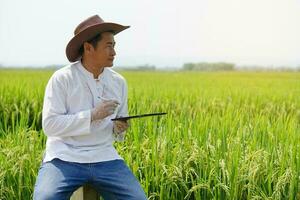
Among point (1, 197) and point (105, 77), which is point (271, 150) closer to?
point (105, 77)

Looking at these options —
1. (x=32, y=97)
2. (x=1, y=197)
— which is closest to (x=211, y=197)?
(x=1, y=197)

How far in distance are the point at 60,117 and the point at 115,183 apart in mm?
411

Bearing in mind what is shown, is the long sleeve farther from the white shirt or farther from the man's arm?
the man's arm

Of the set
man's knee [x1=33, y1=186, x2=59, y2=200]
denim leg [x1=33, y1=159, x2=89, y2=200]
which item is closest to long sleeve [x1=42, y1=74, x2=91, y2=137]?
denim leg [x1=33, y1=159, x2=89, y2=200]

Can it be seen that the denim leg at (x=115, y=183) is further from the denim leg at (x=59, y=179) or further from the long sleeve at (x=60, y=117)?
the long sleeve at (x=60, y=117)

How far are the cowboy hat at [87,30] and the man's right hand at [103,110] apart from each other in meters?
0.38

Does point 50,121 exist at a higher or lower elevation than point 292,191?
higher

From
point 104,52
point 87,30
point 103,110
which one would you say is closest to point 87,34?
point 87,30

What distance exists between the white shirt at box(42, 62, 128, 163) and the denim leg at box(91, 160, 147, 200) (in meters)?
0.06

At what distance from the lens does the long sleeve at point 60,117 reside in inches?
102

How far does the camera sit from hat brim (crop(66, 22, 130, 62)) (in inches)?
107

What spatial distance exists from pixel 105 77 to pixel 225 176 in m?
0.84

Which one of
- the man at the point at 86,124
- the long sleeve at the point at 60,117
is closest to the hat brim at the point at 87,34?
the man at the point at 86,124

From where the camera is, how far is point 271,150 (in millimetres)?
3232
